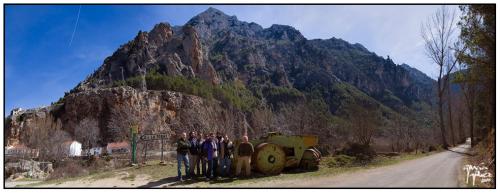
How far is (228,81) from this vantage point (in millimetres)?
147875

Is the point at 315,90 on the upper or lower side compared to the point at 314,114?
upper

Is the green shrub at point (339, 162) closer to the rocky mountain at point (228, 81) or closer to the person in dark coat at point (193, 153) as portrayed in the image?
the person in dark coat at point (193, 153)

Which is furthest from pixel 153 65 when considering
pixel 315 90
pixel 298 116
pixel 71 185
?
pixel 71 185

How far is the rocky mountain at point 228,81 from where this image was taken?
9306 centimetres

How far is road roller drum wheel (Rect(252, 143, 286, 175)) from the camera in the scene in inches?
614

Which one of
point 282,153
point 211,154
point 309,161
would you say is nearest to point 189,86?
point 309,161

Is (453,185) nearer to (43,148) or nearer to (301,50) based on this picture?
(43,148)

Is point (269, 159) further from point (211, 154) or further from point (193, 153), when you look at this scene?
point (193, 153)

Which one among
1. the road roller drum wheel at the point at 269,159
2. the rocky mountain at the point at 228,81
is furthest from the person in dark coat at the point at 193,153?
the rocky mountain at the point at 228,81

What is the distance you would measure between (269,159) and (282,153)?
1.71 ft

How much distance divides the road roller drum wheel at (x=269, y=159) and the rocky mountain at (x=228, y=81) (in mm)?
28387

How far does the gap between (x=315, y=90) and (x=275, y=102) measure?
18.4m

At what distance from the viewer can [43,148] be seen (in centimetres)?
5316

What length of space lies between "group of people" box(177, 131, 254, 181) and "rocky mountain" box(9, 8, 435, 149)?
29.5 meters
